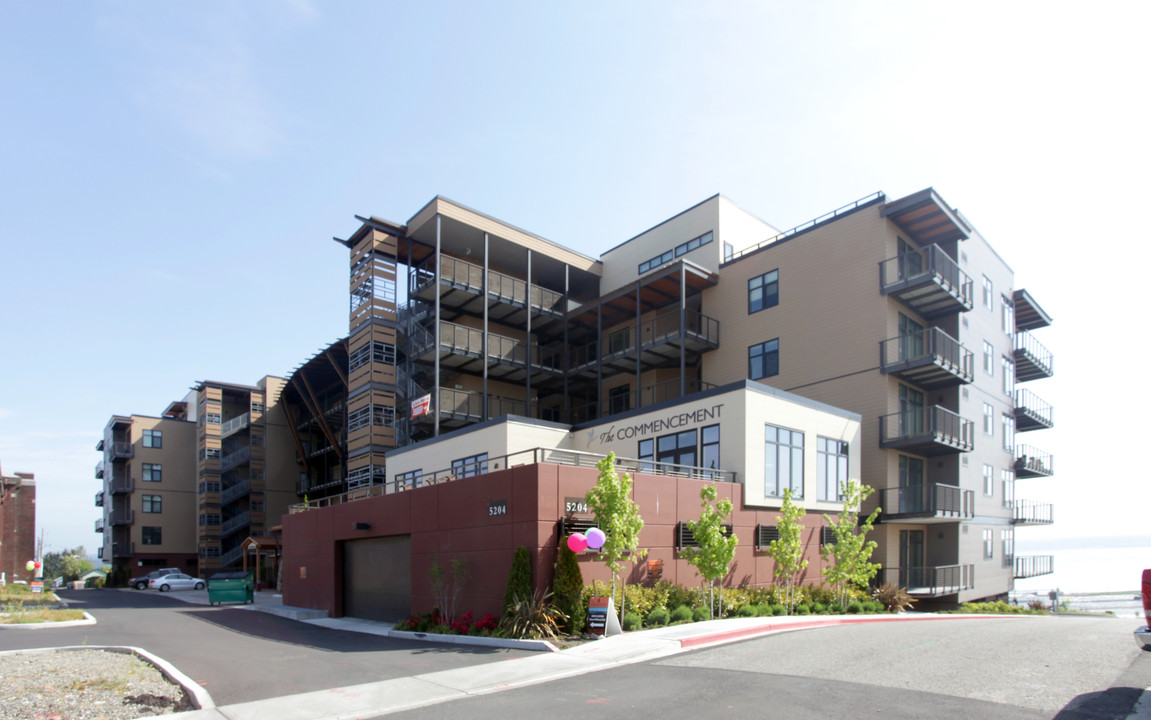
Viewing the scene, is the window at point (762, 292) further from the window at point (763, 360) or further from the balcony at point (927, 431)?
the balcony at point (927, 431)

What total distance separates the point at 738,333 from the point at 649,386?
511 cm

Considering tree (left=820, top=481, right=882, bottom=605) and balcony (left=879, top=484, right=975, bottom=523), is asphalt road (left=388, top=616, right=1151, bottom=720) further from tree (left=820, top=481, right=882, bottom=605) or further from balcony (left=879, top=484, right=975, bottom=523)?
balcony (left=879, top=484, right=975, bottom=523)

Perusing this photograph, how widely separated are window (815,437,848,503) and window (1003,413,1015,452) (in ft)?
48.1

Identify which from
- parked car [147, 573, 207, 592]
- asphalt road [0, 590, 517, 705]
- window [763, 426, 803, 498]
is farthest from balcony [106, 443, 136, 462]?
window [763, 426, 803, 498]

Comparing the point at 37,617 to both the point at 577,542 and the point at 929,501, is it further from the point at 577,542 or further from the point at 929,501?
the point at 929,501

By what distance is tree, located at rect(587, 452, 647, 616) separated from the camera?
1758 centimetres

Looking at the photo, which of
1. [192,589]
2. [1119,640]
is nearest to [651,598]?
[1119,640]

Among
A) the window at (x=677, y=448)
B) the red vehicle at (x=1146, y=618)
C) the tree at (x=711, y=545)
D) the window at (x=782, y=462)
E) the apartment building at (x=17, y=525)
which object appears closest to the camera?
the red vehicle at (x=1146, y=618)

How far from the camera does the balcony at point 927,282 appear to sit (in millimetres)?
28109

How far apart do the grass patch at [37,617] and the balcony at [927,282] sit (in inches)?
1214

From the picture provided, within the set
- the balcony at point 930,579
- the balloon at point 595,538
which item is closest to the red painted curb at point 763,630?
the balloon at point 595,538

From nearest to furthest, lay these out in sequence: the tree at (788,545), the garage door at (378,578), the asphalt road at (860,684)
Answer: the asphalt road at (860,684)
the tree at (788,545)
the garage door at (378,578)

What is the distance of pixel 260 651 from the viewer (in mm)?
17562

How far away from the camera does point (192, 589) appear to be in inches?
2138
